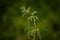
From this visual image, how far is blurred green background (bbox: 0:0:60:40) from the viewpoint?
6.88 feet

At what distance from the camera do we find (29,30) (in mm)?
1965

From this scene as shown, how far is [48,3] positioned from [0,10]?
1.82ft

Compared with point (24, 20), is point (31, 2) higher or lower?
higher

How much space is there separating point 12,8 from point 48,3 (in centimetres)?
42

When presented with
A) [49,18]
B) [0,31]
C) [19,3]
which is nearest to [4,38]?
[0,31]

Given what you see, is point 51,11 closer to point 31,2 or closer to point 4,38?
point 31,2

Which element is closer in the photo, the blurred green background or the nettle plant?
the nettle plant

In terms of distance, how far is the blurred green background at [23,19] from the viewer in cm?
210

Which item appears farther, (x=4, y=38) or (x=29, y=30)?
(x=4, y=38)

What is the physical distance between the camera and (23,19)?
2107 millimetres

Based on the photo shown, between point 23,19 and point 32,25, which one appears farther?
point 23,19

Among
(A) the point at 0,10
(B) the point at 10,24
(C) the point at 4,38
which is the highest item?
(A) the point at 0,10

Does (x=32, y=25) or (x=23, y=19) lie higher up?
(x=23, y=19)

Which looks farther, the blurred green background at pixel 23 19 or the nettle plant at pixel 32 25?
the blurred green background at pixel 23 19
